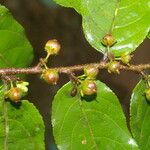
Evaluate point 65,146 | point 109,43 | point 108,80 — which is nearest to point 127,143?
point 65,146

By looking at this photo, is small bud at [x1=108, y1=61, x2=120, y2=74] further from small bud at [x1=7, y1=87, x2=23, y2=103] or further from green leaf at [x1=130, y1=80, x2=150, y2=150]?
small bud at [x1=7, y1=87, x2=23, y2=103]

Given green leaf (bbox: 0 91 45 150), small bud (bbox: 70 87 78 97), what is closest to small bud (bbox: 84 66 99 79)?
small bud (bbox: 70 87 78 97)

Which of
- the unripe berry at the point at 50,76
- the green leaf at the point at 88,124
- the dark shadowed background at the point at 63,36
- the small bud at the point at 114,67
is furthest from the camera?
the dark shadowed background at the point at 63,36

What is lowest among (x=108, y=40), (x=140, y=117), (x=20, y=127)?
(x=20, y=127)

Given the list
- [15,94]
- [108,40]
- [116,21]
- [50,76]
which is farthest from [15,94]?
[116,21]

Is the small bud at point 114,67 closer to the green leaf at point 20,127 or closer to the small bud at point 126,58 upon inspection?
the small bud at point 126,58

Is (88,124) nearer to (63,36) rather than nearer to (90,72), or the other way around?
(90,72)

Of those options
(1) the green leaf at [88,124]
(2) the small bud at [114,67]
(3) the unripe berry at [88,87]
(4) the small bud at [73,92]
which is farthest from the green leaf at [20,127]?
(2) the small bud at [114,67]

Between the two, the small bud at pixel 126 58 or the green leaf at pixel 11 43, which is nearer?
the small bud at pixel 126 58
